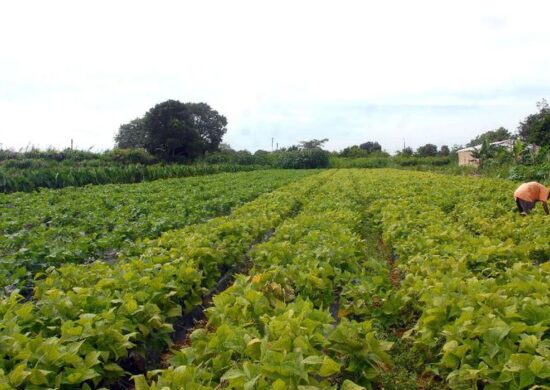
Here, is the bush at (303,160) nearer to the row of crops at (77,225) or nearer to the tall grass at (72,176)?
the tall grass at (72,176)

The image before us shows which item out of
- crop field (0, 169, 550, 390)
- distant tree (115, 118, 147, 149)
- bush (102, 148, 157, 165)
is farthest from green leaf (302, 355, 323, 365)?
distant tree (115, 118, 147, 149)

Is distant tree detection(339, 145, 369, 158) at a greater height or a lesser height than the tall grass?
greater

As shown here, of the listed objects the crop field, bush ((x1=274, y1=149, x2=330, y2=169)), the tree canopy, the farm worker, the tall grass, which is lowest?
the crop field

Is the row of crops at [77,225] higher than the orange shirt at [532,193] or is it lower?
lower

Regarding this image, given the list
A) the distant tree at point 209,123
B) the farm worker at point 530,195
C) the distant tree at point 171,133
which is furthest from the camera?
the distant tree at point 209,123

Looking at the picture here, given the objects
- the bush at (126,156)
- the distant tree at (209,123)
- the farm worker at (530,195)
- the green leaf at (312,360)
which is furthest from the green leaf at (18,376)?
the distant tree at (209,123)

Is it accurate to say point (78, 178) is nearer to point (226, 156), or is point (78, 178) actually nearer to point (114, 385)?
point (114, 385)

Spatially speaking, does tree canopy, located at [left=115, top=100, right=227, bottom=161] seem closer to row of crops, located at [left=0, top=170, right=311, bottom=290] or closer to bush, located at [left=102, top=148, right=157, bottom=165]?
bush, located at [left=102, top=148, right=157, bottom=165]

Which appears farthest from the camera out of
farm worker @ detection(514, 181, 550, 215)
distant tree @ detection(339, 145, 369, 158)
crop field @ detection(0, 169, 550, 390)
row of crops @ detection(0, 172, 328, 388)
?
distant tree @ detection(339, 145, 369, 158)

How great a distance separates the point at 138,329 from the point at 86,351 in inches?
30.0

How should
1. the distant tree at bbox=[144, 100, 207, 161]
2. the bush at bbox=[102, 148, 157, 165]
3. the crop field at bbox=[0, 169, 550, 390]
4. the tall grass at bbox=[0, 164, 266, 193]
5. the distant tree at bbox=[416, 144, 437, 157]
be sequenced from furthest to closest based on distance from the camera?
the distant tree at bbox=[416, 144, 437, 157], the distant tree at bbox=[144, 100, 207, 161], the bush at bbox=[102, 148, 157, 165], the tall grass at bbox=[0, 164, 266, 193], the crop field at bbox=[0, 169, 550, 390]

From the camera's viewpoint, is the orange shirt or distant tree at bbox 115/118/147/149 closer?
the orange shirt

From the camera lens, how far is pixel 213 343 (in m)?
3.13

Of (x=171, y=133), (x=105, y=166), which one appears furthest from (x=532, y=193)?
(x=171, y=133)
